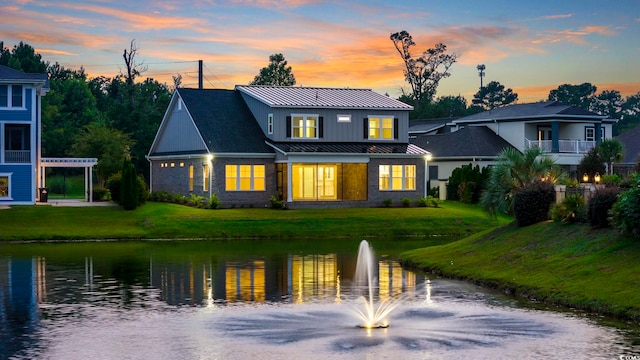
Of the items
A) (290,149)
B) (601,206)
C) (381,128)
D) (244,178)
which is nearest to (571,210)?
(601,206)

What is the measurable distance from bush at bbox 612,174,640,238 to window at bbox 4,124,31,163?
43617 millimetres

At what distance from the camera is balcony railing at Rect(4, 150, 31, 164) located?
64.6 meters

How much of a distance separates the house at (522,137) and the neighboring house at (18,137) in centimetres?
3329

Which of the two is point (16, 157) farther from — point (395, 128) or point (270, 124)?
point (395, 128)

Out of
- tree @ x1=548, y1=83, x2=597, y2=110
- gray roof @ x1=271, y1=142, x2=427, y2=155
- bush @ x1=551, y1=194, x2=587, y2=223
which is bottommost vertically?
bush @ x1=551, y1=194, x2=587, y2=223

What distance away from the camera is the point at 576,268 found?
31.5 m

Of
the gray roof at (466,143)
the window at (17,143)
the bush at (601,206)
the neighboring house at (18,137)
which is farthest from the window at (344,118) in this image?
the bush at (601,206)

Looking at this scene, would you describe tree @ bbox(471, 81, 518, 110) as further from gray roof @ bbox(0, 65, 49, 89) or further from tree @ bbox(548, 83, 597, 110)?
gray roof @ bbox(0, 65, 49, 89)

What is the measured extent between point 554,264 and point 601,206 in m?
3.36

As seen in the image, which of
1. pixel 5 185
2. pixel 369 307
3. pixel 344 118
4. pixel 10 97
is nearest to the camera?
pixel 369 307

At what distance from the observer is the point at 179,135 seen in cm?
7338

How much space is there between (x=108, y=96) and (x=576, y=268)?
102875mm

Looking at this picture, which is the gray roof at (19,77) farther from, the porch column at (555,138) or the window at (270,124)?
the porch column at (555,138)

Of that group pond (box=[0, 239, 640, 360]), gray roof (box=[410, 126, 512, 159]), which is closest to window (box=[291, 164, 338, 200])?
gray roof (box=[410, 126, 512, 159])
